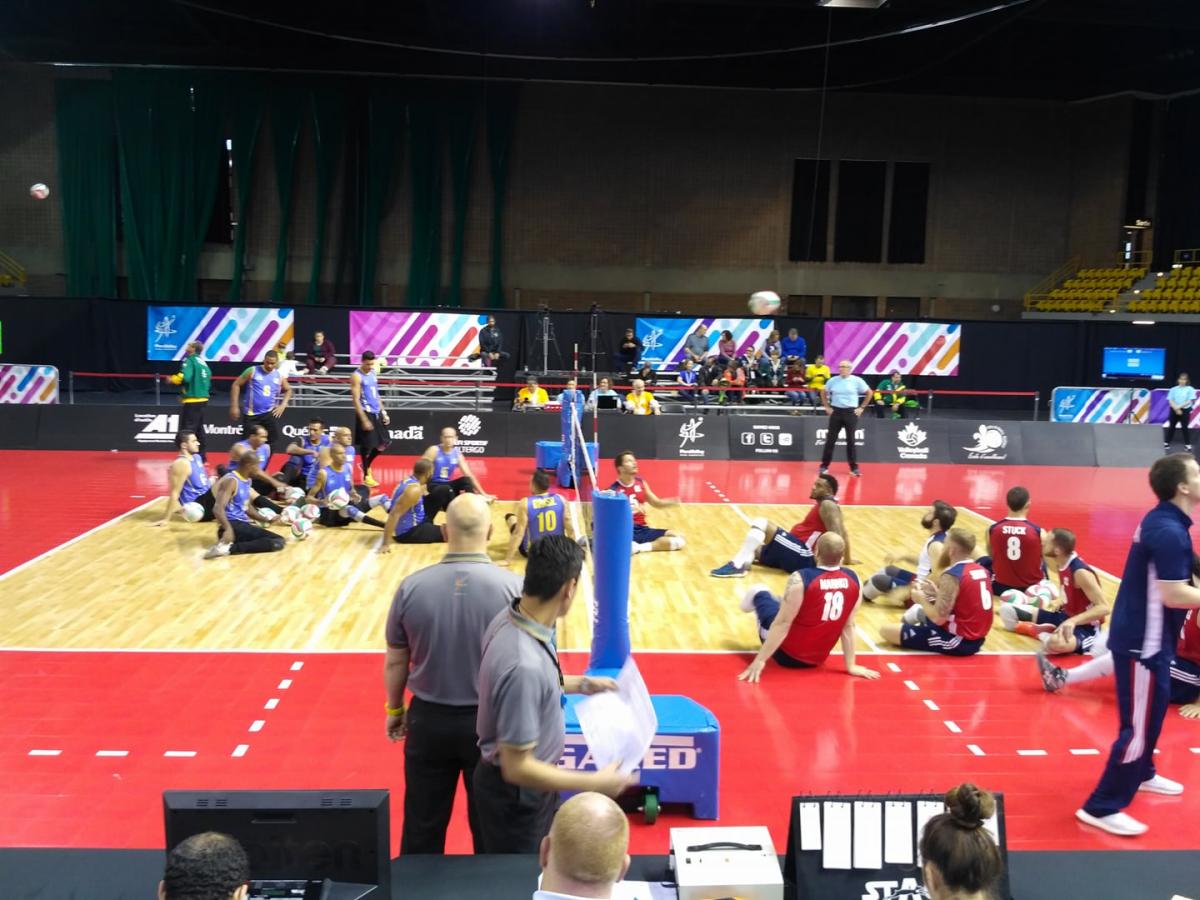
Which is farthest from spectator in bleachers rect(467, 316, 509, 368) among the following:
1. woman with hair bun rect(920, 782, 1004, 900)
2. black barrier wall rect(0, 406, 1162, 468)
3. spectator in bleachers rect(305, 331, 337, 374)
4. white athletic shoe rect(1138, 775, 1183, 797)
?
woman with hair bun rect(920, 782, 1004, 900)

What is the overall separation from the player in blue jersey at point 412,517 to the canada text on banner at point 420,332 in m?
14.5

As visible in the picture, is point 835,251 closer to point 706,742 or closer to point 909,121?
point 909,121

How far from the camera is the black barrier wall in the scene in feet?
65.9

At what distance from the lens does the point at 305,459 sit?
1516 centimetres

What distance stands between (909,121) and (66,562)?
30.0 metres

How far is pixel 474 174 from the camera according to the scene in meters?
33.4

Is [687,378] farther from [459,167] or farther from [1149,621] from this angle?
[1149,621]

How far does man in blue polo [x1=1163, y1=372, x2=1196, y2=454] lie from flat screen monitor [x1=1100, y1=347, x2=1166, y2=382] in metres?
3.60

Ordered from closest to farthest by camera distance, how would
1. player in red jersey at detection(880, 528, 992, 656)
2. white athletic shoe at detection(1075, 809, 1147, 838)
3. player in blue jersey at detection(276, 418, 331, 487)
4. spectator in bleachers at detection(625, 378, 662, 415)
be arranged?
white athletic shoe at detection(1075, 809, 1147, 838)
player in red jersey at detection(880, 528, 992, 656)
player in blue jersey at detection(276, 418, 331, 487)
spectator in bleachers at detection(625, 378, 662, 415)

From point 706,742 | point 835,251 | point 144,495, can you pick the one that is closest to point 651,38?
point 835,251

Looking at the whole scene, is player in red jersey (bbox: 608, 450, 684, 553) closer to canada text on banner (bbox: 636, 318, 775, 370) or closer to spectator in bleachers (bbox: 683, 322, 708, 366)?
spectator in bleachers (bbox: 683, 322, 708, 366)

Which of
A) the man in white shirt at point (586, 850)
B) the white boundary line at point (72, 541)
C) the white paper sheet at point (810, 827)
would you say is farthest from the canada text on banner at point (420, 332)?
the man in white shirt at point (586, 850)

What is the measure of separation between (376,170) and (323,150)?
1.73 m

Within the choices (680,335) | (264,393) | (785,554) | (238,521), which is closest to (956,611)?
(785,554)
